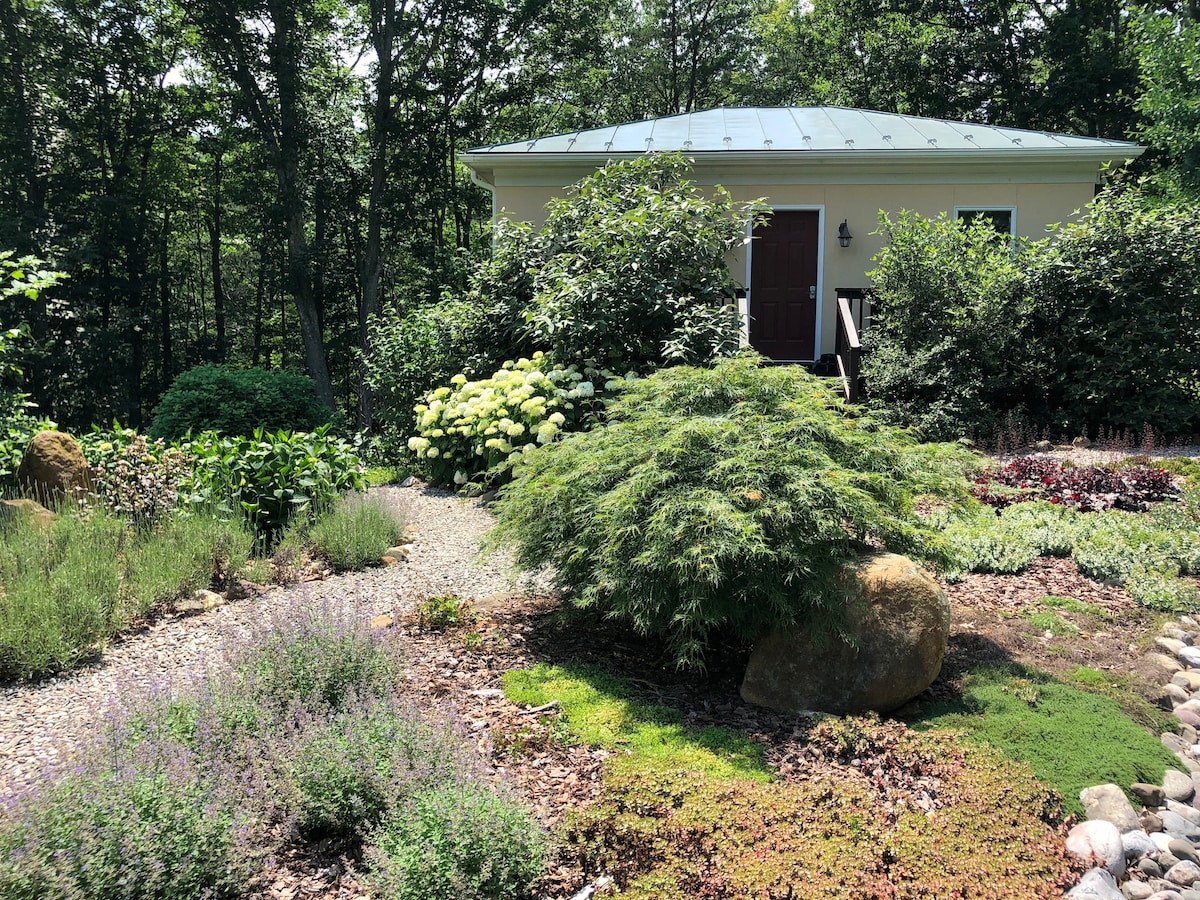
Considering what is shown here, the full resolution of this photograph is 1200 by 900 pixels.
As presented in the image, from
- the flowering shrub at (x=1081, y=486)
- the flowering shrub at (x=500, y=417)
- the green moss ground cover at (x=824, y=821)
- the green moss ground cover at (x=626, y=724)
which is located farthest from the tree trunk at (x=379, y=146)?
the green moss ground cover at (x=824, y=821)

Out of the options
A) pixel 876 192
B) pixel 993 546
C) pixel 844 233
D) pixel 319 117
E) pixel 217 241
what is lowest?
pixel 993 546

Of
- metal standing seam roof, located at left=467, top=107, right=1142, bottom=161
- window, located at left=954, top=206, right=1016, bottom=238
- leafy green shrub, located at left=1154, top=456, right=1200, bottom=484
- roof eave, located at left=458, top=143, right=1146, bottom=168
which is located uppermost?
metal standing seam roof, located at left=467, top=107, right=1142, bottom=161

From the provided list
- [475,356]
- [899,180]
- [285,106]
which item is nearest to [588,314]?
[475,356]

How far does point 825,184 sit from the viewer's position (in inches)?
467

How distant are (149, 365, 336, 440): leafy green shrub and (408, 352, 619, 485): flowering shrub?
340cm

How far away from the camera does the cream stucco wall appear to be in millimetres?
11789

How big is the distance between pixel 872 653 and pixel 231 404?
10101 millimetres

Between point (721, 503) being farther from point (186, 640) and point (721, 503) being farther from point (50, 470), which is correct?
point (50, 470)

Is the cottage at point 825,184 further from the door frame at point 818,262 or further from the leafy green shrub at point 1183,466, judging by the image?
the leafy green shrub at point 1183,466

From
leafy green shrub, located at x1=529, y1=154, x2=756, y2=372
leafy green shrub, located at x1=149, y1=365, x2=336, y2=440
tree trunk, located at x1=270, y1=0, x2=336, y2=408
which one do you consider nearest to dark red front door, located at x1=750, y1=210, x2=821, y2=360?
leafy green shrub, located at x1=529, y1=154, x2=756, y2=372

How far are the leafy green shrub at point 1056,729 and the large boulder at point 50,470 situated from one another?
6036mm

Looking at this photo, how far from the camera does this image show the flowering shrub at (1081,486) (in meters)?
6.60

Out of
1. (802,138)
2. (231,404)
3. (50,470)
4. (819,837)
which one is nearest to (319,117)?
(231,404)

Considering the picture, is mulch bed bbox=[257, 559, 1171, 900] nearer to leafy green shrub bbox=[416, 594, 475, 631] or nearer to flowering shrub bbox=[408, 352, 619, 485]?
leafy green shrub bbox=[416, 594, 475, 631]
